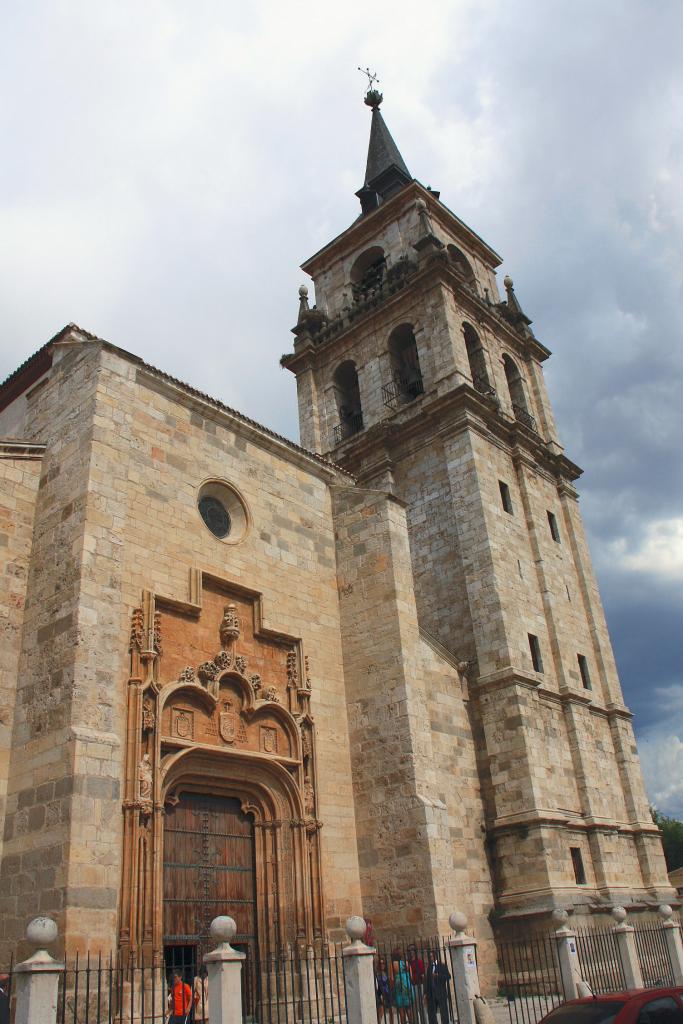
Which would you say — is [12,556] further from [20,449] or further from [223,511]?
[223,511]

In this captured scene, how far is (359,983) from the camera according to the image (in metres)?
7.70

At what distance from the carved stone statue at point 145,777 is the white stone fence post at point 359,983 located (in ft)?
10.9

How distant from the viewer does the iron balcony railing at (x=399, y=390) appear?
2309 centimetres

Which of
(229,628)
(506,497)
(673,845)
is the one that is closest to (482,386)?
(506,497)

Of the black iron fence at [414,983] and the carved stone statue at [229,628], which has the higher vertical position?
the carved stone statue at [229,628]

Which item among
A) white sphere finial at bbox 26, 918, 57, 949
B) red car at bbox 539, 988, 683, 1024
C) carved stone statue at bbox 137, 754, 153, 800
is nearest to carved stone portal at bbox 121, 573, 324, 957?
carved stone statue at bbox 137, 754, 153, 800

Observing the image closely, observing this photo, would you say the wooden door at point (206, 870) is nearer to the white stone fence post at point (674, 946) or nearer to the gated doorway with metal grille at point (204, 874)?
the gated doorway with metal grille at point (204, 874)

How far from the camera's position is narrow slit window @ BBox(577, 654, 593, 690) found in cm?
2014

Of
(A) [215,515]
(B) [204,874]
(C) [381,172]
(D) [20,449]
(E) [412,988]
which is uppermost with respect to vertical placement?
(C) [381,172]

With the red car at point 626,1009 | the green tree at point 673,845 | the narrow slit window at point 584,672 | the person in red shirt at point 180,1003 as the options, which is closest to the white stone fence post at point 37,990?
the person in red shirt at point 180,1003

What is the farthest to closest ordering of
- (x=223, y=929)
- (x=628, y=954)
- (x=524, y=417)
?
(x=524, y=417) < (x=628, y=954) < (x=223, y=929)

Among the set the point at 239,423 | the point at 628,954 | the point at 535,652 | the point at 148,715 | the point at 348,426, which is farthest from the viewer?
the point at 348,426

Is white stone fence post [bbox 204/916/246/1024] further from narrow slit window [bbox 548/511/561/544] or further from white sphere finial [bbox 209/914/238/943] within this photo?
narrow slit window [bbox 548/511/561/544]

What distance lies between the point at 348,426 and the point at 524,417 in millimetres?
5158
